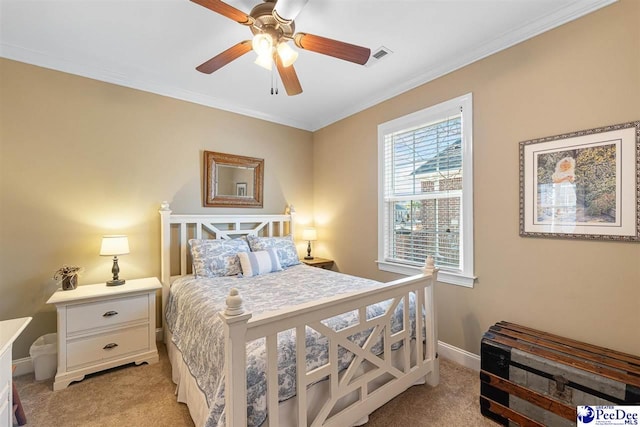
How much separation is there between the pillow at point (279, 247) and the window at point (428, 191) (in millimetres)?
1033

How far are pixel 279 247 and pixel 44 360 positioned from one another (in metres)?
2.14

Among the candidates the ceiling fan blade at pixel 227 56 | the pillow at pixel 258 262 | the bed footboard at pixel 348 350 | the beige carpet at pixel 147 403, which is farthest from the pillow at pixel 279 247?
the ceiling fan blade at pixel 227 56

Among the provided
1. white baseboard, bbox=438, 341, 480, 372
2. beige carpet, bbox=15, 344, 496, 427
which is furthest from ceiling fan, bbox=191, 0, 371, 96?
white baseboard, bbox=438, 341, 480, 372

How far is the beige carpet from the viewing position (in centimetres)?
170

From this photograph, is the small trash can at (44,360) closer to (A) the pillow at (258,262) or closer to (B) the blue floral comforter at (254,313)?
(B) the blue floral comforter at (254,313)

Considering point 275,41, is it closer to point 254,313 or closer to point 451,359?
point 254,313

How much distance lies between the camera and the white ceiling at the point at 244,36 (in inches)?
70.7

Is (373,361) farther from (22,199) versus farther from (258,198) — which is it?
(22,199)

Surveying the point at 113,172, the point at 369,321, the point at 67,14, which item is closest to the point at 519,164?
the point at 369,321

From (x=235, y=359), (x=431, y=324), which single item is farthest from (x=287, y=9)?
(x=431, y=324)

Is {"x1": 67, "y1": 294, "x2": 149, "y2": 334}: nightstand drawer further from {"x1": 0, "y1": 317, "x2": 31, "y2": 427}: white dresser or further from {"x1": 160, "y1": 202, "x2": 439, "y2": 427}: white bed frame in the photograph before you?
{"x1": 160, "y1": 202, "x2": 439, "y2": 427}: white bed frame

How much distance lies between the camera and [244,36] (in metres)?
2.09

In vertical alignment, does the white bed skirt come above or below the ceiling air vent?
below

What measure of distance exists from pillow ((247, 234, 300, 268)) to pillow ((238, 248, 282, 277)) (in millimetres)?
142
